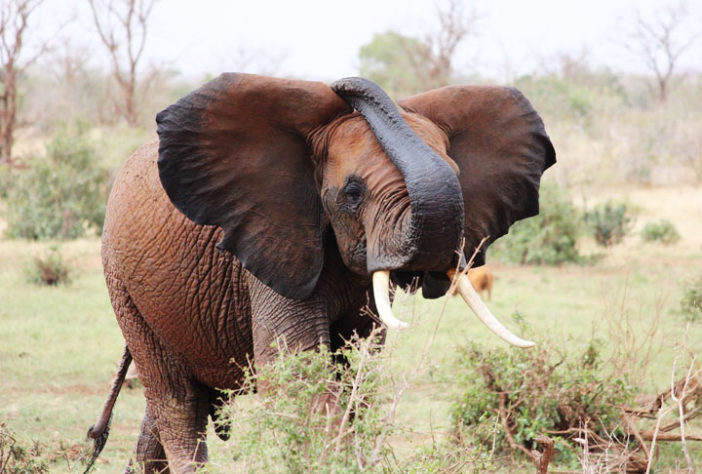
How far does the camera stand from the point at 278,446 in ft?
8.71

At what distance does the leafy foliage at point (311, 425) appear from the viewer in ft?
8.66

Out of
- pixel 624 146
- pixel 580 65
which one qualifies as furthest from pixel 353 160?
pixel 580 65

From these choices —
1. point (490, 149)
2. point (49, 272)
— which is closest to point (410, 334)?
point (490, 149)

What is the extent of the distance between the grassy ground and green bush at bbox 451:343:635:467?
0.57ft

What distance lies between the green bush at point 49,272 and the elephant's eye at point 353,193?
861cm

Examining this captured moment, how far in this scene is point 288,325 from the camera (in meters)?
3.27

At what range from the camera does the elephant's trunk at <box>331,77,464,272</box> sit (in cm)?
272

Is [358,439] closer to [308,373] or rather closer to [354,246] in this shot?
[308,373]

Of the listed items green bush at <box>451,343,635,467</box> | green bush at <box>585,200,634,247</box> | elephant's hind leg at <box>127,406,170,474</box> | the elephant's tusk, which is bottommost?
green bush at <box>585,200,634,247</box>

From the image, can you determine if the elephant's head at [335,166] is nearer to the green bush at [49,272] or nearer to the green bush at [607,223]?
the green bush at [49,272]

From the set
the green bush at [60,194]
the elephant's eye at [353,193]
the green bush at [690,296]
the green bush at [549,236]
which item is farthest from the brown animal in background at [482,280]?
the elephant's eye at [353,193]

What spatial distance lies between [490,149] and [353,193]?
74 centimetres

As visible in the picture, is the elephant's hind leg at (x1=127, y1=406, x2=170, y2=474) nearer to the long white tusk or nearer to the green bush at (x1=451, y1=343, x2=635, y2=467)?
the green bush at (x1=451, y1=343, x2=635, y2=467)

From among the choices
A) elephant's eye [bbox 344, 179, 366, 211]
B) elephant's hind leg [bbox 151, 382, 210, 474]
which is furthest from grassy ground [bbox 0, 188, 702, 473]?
elephant's eye [bbox 344, 179, 366, 211]
